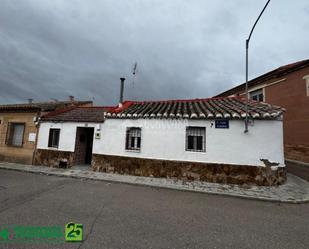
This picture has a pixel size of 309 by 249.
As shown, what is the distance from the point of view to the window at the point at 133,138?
925cm

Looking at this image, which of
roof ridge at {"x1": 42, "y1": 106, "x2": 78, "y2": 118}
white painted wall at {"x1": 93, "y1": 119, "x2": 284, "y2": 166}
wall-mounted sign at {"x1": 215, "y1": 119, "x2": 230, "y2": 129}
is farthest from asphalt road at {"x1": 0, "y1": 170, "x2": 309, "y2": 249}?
roof ridge at {"x1": 42, "y1": 106, "x2": 78, "y2": 118}

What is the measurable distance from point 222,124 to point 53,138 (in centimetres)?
1034

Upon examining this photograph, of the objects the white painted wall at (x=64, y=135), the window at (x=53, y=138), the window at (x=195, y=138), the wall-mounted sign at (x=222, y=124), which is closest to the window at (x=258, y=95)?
the wall-mounted sign at (x=222, y=124)

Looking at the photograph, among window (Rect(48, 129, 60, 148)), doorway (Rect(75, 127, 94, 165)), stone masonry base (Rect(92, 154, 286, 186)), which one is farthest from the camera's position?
window (Rect(48, 129, 60, 148))

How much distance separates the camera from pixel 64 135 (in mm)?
10391

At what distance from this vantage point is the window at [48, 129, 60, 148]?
1077 cm

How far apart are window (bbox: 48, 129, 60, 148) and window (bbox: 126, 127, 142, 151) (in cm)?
501

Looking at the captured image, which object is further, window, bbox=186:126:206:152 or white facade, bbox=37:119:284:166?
window, bbox=186:126:206:152

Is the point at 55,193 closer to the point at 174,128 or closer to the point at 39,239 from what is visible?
the point at 39,239

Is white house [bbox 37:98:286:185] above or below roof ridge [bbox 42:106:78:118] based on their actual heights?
below

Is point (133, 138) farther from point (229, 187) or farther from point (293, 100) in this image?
point (293, 100)
